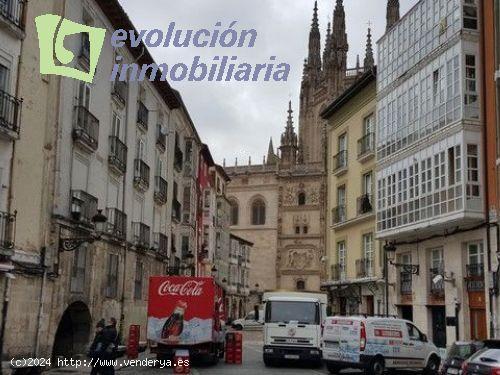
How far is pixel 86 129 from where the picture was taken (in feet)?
74.1

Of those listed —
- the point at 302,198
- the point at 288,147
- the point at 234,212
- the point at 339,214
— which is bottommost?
the point at 339,214

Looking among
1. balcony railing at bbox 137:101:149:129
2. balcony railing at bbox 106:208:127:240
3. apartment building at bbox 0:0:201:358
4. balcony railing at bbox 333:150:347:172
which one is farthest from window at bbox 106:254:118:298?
balcony railing at bbox 333:150:347:172

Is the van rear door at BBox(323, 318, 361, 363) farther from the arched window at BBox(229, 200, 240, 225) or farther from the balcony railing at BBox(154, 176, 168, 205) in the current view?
the arched window at BBox(229, 200, 240, 225)

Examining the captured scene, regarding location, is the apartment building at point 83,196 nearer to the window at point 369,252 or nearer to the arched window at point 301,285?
the window at point 369,252

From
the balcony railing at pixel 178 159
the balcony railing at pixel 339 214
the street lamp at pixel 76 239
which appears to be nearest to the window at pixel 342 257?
the balcony railing at pixel 339 214

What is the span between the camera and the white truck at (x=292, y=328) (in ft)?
75.0

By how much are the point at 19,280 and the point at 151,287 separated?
197 inches

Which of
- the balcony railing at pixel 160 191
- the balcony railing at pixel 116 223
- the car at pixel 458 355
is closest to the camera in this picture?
the car at pixel 458 355

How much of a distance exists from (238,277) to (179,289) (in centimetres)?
5651

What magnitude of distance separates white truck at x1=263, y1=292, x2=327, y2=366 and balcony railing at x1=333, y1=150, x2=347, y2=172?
1413 centimetres

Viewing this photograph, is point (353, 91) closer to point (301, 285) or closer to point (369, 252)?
point (369, 252)

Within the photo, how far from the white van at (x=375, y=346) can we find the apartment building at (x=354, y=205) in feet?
35.9

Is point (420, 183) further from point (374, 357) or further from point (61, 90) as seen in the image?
point (61, 90)

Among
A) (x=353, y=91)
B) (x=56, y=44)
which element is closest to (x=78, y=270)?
(x=56, y=44)
